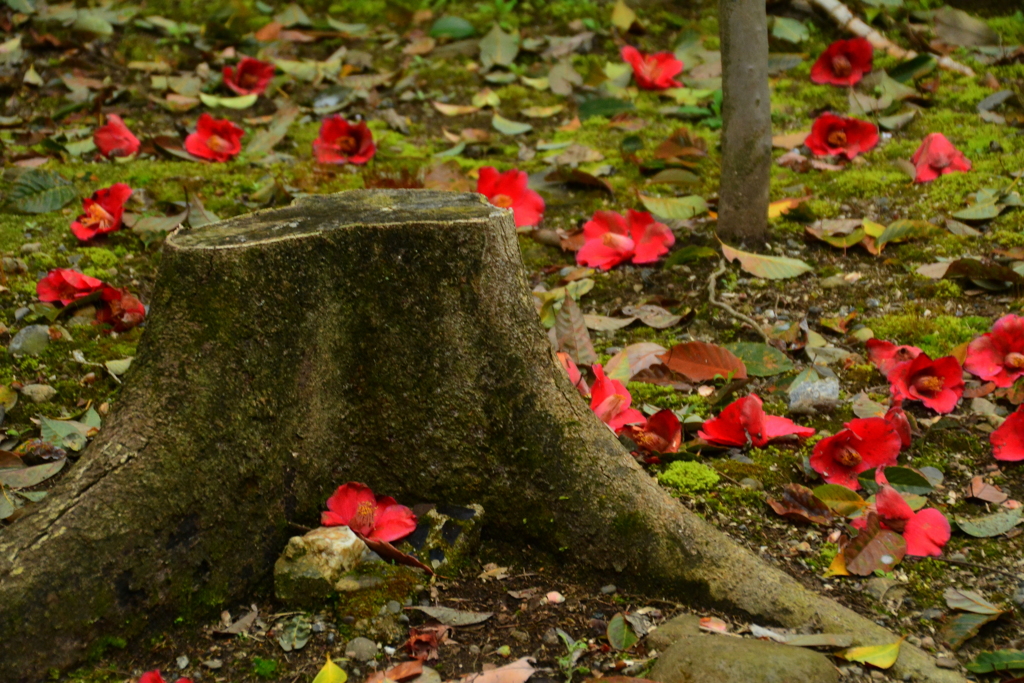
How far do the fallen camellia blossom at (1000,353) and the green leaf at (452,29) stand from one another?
4.16 metres

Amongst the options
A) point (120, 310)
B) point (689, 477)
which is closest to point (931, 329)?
point (689, 477)

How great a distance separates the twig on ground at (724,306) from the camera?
3244mm

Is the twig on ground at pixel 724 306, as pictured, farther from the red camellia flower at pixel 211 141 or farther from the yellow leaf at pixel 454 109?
the red camellia flower at pixel 211 141

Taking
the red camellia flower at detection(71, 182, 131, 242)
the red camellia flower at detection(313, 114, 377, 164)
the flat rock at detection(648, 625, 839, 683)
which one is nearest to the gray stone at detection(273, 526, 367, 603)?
the flat rock at detection(648, 625, 839, 683)

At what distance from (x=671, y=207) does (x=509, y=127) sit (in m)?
1.43

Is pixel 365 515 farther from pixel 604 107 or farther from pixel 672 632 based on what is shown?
pixel 604 107

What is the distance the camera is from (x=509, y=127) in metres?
5.08

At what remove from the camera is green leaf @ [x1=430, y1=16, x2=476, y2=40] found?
6051mm

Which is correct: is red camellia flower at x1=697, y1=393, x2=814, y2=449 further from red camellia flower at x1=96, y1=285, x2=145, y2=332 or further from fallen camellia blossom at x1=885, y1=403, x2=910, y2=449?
red camellia flower at x1=96, y1=285, x2=145, y2=332

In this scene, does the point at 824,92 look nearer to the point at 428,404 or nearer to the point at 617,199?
the point at 617,199

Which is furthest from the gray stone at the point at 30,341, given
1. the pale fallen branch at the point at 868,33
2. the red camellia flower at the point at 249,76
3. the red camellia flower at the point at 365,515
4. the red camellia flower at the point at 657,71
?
the pale fallen branch at the point at 868,33

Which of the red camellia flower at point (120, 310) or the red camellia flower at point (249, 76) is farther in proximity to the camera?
the red camellia flower at point (249, 76)

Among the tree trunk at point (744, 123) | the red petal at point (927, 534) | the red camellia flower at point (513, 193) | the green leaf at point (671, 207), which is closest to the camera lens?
A: the red petal at point (927, 534)

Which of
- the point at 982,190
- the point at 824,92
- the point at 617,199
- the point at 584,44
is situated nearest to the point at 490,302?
the point at 617,199
